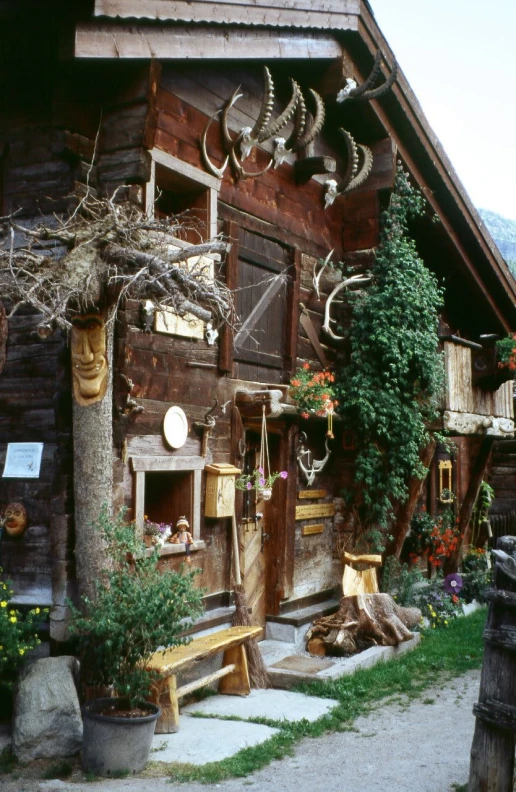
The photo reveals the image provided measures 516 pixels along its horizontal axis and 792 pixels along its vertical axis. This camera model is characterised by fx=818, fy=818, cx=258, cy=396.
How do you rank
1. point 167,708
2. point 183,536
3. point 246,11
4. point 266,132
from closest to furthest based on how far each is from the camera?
1. point 167,708
2. point 183,536
3. point 246,11
4. point 266,132

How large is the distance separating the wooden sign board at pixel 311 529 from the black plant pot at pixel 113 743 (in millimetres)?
4560

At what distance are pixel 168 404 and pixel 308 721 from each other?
300 centimetres

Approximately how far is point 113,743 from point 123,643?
646 millimetres

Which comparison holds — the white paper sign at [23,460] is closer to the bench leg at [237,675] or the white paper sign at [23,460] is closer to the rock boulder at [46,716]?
the rock boulder at [46,716]

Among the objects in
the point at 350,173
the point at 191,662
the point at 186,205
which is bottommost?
the point at 191,662

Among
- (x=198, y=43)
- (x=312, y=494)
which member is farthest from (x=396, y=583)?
(x=198, y=43)

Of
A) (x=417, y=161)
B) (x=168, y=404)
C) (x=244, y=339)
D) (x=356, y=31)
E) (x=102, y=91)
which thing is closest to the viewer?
(x=102, y=91)

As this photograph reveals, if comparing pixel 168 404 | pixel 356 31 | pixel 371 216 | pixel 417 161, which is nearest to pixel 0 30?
pixel 168 404

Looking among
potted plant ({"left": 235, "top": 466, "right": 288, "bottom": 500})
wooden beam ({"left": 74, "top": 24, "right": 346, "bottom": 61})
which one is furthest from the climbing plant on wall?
wooden beam ({"left": 74, "top": 24, "right": 346, "bottom": 61})

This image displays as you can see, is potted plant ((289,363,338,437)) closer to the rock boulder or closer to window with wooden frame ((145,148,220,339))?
window with wooden frame ((145,148,220,339))

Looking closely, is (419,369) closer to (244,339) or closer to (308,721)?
(244,339)

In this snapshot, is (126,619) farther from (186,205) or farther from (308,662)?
(186,205)

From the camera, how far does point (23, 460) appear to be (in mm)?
6781

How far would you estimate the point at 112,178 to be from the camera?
6.83 m
